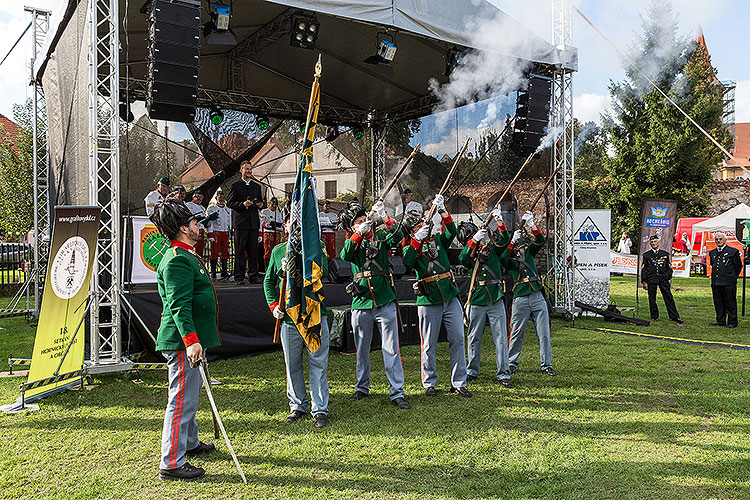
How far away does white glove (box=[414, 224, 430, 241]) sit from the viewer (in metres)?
5.34

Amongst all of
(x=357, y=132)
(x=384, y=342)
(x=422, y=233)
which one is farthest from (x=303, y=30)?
(x=384, y=342)

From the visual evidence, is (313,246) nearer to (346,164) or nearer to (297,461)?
(297,461)

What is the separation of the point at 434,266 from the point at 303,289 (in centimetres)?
164

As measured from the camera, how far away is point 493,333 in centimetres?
598

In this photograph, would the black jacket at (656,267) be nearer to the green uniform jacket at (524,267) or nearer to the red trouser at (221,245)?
the green uniform jacket at (524,267)

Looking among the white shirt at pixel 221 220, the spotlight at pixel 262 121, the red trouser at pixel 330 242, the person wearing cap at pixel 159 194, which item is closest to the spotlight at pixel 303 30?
the person wearing cap at pixel 159 194

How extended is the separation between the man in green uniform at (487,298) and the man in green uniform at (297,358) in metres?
1.90

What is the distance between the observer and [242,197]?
9.77 m

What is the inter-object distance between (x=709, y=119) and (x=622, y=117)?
14.0 feet

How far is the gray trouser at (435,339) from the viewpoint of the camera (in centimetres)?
549

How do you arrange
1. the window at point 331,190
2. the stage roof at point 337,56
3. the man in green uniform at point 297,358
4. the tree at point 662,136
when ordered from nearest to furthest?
the man in green uniform at point 297,358, the stage roof at point 337,56, the window at point 331,190, the tree at point 662,136

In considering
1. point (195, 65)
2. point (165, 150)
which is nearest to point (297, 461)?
point (195, 65)

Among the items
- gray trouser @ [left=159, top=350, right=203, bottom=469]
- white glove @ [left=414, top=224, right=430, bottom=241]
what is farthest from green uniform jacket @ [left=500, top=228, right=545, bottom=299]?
gray trouser @ [left=159, top=350, right=203, bottom=469]

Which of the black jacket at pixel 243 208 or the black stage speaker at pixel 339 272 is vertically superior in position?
the black jacket at pixel 243 208
